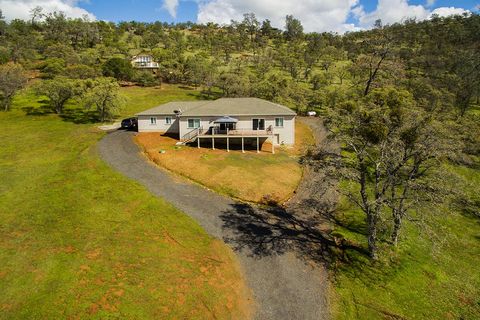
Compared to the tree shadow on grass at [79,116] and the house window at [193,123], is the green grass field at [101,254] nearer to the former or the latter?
the house window at [193,123]

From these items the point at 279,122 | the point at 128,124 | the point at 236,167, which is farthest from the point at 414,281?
the point at 128,124

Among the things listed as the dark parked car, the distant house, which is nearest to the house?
the dark parked car

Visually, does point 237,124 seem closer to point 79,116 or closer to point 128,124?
point 128,124

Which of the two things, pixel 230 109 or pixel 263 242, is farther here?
pixel 230 109

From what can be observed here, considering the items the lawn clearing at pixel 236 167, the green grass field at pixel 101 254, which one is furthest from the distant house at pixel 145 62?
the green grass field at pixel 101 254

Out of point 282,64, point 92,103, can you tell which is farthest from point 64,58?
point 282,64

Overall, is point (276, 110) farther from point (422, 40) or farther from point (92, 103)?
point (422, 40)
